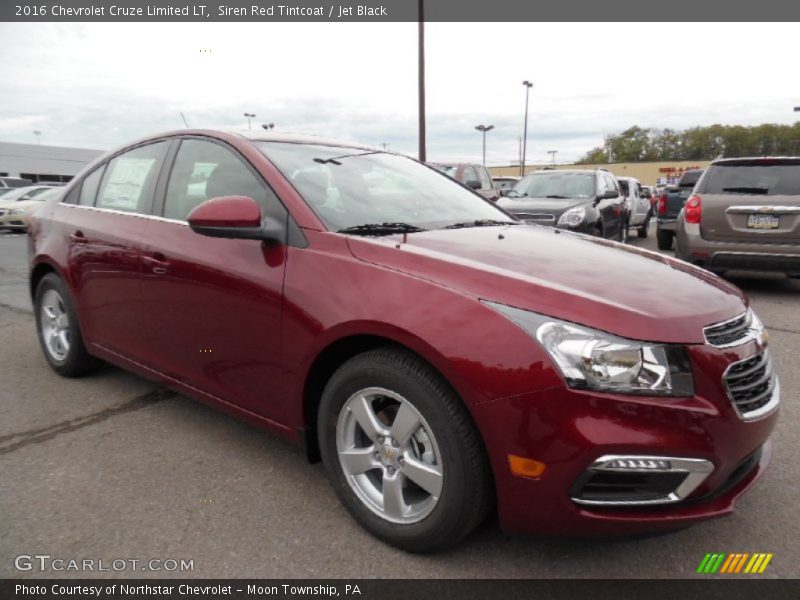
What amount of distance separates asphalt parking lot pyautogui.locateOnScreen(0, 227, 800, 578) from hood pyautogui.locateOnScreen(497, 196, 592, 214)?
17.7 feet

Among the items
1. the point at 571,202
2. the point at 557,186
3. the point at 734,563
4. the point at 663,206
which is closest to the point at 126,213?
the point at 734,563

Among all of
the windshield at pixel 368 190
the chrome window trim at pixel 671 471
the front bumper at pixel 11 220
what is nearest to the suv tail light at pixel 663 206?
the windshield at pixel 368 190

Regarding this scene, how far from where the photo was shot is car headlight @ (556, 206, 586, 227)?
27.5 ft

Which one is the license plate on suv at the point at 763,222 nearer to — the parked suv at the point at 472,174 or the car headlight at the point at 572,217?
the car headlight at the point at 572,217

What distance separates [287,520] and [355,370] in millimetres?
733

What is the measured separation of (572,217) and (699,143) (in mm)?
110795

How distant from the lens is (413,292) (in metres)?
2.06

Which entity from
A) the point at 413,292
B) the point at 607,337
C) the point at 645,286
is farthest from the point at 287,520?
the point at 645,286

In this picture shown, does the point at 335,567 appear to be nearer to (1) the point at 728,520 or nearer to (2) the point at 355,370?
(2) the point at 355,370

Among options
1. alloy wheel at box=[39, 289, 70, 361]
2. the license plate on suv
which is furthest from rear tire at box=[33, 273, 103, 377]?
the license plate on suv

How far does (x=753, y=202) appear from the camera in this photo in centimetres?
662

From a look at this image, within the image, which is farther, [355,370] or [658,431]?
[355,370]

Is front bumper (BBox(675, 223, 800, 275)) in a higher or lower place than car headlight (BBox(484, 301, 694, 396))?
lower

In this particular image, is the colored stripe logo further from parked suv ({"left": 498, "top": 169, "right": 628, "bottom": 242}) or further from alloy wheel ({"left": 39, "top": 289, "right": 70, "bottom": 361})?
parked suv ({"left": 498, "top": 169, "right": 628, "bottom": 242})
